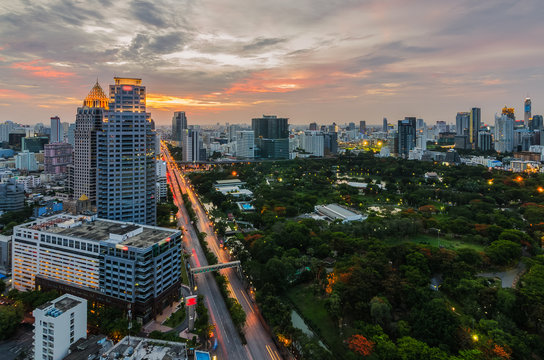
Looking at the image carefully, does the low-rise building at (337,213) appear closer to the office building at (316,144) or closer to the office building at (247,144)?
the office building at (247,144)

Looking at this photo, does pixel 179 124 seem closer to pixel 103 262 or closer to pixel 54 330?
pixel 103 262

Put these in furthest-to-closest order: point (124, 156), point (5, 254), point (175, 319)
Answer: point (124, 156) → point (5, 254) → point (175, 319)

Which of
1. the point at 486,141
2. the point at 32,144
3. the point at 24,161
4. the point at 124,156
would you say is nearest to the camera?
the point at 124,156

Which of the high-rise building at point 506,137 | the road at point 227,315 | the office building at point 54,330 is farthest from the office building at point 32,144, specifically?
the high-rise building at point 506,137

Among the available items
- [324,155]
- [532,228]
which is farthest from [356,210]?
[324,155]

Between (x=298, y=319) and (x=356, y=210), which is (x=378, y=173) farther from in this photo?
(x=298, y=319)

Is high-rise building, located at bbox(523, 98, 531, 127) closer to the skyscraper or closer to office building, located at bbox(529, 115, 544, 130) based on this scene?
office building, located at bbox(529, 115, 544, 130)

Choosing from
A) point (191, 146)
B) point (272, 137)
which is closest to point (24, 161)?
point (191, 146)
